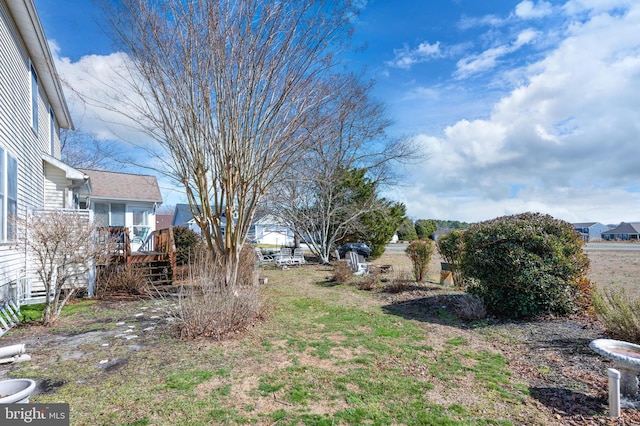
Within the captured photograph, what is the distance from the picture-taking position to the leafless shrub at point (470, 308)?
20.3ft

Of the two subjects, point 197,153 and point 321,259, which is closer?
point 197,153

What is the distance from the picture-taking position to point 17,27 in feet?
24.9

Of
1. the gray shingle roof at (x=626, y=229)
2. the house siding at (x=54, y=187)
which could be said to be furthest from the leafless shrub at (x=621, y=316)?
the gray shingle roof at (x=626, y=229)

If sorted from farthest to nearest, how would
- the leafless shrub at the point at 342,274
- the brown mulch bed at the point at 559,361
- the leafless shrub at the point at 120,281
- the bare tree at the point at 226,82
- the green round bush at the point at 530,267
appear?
the leafless shrub at the point at 342,274
the leafless shrub at the point at 120,281
the bare tree at the point at 226,82
the green round bush at the point at 530,267
the brown mulch bed at the point at 559,361

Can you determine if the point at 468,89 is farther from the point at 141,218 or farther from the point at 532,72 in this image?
the point at 141,218

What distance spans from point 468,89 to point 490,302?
236 inches

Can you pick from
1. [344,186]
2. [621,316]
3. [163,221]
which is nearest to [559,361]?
[621,316]

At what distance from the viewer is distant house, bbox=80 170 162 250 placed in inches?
693

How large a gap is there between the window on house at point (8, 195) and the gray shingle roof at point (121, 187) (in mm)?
10372

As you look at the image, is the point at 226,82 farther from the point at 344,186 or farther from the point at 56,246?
the point at 344,186

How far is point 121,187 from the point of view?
60.8 ft

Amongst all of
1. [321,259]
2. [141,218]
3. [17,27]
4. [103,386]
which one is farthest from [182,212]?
[103,386]

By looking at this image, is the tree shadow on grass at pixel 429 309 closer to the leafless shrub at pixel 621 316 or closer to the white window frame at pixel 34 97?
the leafless shrub at pixel 621 316

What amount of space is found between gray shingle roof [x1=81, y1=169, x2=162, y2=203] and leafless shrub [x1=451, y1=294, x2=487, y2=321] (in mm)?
15484
